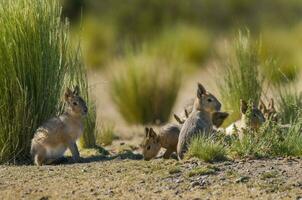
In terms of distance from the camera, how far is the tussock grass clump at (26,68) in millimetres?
11977

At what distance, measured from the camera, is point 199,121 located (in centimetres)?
1186

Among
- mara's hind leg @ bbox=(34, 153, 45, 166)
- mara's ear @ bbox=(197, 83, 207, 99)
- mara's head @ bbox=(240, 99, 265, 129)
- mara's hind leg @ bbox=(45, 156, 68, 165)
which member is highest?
mara's ear @ bbox=(197, 83, 207, 99)

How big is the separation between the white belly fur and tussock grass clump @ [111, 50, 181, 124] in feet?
21.0

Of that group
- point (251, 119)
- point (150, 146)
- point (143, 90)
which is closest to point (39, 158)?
point (150, 146)

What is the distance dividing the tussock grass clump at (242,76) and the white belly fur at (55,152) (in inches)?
147

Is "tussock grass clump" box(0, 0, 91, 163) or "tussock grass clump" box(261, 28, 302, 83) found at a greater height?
"tussock grass clump" box(0, 0, 91, 163)

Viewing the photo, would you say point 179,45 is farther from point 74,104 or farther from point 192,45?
point 74,104

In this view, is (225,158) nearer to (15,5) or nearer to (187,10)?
(15,5)

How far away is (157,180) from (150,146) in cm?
214

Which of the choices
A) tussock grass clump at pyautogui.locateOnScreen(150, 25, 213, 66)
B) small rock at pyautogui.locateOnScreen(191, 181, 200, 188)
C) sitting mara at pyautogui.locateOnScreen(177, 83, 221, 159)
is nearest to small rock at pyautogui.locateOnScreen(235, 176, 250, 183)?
small rock at pyautogui.locateOnScreen(191, 181, 200, 188)

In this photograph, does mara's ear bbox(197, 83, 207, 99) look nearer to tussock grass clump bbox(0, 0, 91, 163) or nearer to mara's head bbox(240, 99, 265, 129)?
mara's head bbox(240, 99, 265, 129)

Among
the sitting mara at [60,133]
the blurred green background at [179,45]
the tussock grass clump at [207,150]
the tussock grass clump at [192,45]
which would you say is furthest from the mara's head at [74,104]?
the tussock grass clump at [192,45]

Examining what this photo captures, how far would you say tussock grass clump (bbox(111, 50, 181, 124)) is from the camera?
60.5 ft

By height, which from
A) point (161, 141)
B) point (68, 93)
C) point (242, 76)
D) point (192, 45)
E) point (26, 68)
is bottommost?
point (161, 141)
